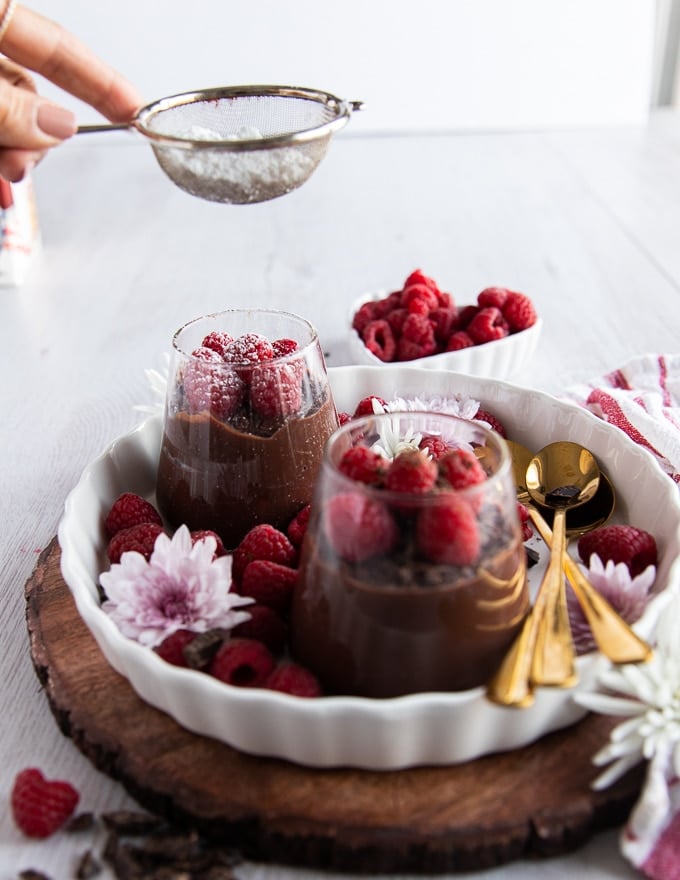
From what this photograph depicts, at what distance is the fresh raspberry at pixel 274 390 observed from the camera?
3.46 feet

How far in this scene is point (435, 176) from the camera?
2.70m

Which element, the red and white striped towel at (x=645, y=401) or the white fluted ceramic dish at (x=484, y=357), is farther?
the white fluted ceramic dish at (x=484, y=357)

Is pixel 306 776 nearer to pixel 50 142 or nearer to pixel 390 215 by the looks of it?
pixel 50 142

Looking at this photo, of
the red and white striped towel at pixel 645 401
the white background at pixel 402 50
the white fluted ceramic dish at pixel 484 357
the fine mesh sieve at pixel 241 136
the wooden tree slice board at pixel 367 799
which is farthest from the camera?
the white background at pixel 402 50

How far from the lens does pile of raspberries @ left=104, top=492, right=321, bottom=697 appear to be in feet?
2.84

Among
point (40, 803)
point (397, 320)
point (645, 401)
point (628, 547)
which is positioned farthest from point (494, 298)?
point (40, 803)

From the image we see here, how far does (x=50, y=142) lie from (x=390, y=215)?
136 centimetres

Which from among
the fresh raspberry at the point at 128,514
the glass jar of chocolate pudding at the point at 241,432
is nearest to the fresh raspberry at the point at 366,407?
the glass jar of chocolate pudding at the point at 241,432

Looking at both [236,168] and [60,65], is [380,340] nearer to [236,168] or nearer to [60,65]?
[236,168]

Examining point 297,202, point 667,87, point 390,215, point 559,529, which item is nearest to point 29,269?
point 297,202

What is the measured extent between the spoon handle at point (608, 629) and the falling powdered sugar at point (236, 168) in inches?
26.2

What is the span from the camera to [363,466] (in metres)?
0.87

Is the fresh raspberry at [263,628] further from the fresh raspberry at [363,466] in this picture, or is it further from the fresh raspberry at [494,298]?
the fresh raspberry at [494,298]

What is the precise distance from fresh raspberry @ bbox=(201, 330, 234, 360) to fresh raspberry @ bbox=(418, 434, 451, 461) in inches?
10.6
